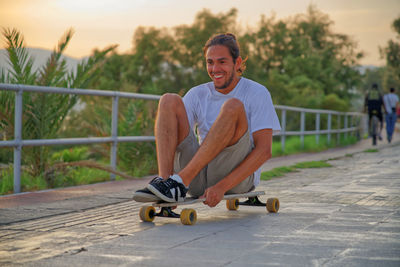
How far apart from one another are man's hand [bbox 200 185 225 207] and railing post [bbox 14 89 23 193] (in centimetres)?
236

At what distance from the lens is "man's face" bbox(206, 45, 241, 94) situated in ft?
14.6

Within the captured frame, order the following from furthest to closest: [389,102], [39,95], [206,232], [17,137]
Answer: [389,102]
[39,95]
[17,137]
[206,232]

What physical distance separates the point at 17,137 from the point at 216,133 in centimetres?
250

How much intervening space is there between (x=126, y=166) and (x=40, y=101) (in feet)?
6.32

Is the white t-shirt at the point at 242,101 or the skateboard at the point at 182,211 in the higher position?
the white t-shirt at the point at 242,101

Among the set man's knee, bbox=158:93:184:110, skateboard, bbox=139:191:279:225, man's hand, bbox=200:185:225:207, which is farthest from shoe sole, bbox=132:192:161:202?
man's knee, bbox=158:93:184:110

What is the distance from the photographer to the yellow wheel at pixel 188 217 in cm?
410

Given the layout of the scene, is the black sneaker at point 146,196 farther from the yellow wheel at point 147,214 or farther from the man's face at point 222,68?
the man's face at point 222,68

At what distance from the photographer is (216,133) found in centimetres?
415

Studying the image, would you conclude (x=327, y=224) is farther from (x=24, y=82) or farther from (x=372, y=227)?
(x=24, y=82)

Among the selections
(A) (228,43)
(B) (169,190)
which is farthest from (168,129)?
(A) (228,43)

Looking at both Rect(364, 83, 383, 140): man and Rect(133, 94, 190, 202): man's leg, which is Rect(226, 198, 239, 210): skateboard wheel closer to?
Rect(133, 94, 190, 202): man's leg

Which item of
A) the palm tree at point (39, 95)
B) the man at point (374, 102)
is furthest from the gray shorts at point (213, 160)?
the man at point (374, 102)

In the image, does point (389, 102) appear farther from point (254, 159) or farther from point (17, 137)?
point (254, 159)
